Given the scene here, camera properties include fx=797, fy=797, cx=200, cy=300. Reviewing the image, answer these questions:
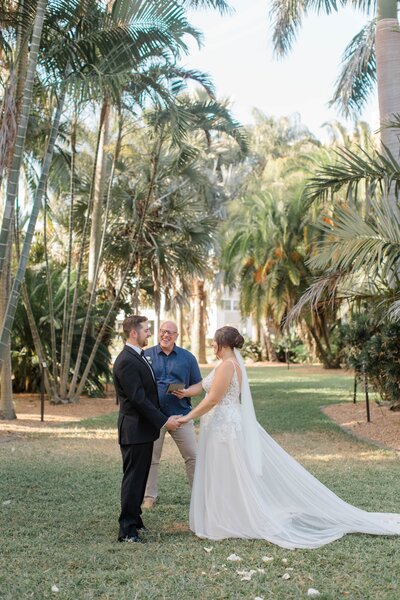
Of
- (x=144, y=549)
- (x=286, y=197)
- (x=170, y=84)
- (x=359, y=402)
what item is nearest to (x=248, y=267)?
(x=286, y=197)

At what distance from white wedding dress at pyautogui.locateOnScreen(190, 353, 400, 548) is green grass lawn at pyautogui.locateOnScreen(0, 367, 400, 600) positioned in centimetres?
20

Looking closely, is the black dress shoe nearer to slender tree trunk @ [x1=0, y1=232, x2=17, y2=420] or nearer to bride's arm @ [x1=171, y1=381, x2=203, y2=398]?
bride's arm @ [x1=171, y1=381, x2=203, y2=398]

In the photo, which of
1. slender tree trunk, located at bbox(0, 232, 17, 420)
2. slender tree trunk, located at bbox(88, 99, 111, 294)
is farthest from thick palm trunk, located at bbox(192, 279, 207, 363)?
slender tree trunk, located at bbox(0, 232, 17, 420)

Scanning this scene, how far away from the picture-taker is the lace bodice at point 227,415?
6785 millimetres

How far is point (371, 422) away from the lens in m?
15.0

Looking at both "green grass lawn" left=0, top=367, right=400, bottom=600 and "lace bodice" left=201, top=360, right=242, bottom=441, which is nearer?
"green grass lawn" left=0, top=367, right=400, bottom=600

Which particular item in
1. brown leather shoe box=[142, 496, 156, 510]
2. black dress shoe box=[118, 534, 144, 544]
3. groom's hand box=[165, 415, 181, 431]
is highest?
groom's hand box=[165, 415, 181, 431]

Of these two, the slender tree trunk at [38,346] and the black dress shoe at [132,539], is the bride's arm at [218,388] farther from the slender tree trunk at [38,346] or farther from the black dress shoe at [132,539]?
the slender tree trunk at [38,346]

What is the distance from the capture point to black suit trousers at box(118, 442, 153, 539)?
638cm

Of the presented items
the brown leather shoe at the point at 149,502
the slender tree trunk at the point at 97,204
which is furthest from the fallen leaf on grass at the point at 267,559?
the slender tree trunk at the point at 97,204

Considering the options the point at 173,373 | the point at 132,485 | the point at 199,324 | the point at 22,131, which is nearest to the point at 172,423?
the point at 132,485

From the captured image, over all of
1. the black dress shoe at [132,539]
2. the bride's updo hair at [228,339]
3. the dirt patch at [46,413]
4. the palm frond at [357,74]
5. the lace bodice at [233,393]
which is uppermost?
the palm frond at [357,74]

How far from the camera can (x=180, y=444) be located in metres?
7.72

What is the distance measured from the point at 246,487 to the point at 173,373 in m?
1.58
